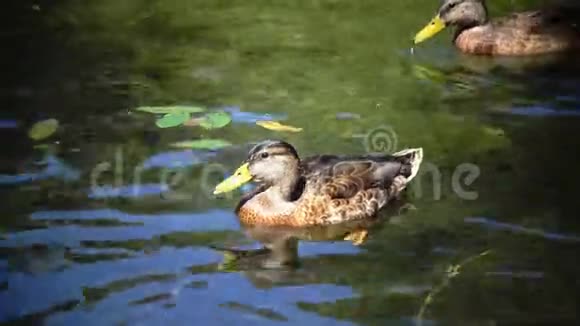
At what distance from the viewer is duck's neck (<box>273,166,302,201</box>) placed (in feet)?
25.0

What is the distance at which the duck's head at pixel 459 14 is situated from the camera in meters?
11.6

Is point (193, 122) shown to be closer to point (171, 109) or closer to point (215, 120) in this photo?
point (215, 120)

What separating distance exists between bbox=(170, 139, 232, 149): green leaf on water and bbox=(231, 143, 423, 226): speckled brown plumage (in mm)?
908

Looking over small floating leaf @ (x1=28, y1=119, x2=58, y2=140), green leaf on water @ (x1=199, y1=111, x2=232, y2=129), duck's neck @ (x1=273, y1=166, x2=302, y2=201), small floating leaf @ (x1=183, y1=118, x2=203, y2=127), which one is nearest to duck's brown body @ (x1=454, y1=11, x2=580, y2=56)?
green leaf on water @ (x1=199, y1=111, x2=232, y2=129)

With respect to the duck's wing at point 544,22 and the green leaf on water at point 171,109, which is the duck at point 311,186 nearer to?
the green leaf on water at point 171,109

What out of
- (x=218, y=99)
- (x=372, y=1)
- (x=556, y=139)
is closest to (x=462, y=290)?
(x=556, y=139)

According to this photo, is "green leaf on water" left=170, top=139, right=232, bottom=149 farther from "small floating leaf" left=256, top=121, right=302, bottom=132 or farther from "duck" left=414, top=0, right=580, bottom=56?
"duck" left=414, top=0, right=580, bottom=56

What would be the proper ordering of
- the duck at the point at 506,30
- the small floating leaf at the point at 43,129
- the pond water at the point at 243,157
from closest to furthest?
the pond water at the point at 243,157, the small floating leaf at the point at 43,129, the duck at the point at 506,30

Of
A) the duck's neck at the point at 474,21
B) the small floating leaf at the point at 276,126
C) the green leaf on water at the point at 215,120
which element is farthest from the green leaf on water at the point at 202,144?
the duck's neck at the point at 474,21

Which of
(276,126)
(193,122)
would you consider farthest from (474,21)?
(193,122)

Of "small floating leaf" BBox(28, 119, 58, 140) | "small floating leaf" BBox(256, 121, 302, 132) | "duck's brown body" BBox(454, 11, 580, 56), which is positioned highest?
"duck's brown body" BBox(454, 11, 580, 56)

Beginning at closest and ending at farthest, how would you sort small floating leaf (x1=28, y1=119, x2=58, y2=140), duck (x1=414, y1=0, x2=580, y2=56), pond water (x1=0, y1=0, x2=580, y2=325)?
pond water (x1=0, y1=0, x2=580, y2=325) → small floating leaf (x1=28, y1=119, x2=58, y2=140) → duck (x1=414, y1=0, x2=580, y2=56)

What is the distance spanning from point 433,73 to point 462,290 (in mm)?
4436

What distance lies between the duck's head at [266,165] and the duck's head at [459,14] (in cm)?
440
